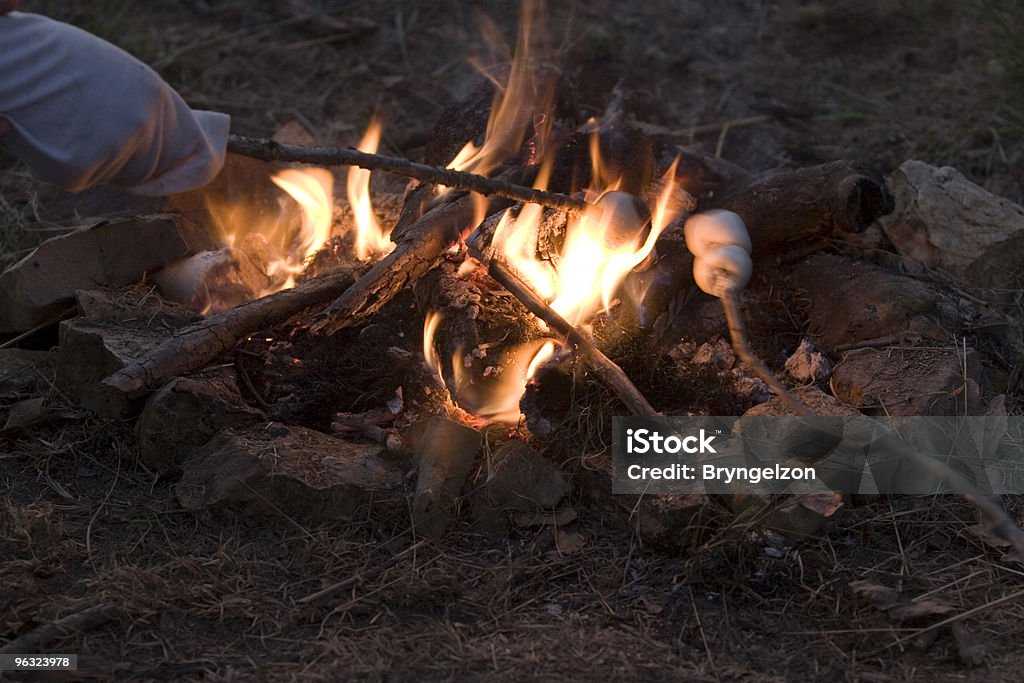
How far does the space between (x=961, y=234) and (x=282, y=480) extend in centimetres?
239

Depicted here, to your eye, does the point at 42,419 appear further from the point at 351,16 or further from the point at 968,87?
the point at 968,87

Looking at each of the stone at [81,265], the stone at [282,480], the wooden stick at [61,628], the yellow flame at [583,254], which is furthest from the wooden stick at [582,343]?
the wooden stick at [61,628]

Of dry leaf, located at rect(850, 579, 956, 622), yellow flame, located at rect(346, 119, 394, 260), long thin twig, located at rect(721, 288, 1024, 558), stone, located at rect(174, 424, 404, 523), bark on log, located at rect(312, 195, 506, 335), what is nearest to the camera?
long thin twig, located at rect(721, 288, 1024, 558)

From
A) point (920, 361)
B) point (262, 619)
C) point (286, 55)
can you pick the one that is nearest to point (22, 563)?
point (262, 619)

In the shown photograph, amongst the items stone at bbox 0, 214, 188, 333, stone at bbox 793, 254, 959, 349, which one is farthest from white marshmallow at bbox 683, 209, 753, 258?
stone at bbox 0, 214, 188, 333

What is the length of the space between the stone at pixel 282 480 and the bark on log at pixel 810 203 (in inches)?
57.6

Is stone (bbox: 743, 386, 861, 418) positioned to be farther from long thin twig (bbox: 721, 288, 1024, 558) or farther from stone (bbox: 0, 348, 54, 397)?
stone (bbox: 0, 348, 54, 397)

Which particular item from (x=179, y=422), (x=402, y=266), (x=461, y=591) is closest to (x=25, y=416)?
(x=179, y=422)

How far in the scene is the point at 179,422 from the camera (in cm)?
261

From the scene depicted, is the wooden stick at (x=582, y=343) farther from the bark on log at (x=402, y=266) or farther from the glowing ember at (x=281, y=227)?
the glowing ember at (x=281, y=227)

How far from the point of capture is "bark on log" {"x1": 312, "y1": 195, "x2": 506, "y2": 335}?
2730mm

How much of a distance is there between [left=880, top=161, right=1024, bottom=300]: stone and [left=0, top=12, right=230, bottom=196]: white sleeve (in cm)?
240

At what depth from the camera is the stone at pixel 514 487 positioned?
2.47m

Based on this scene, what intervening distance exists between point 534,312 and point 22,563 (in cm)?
139
